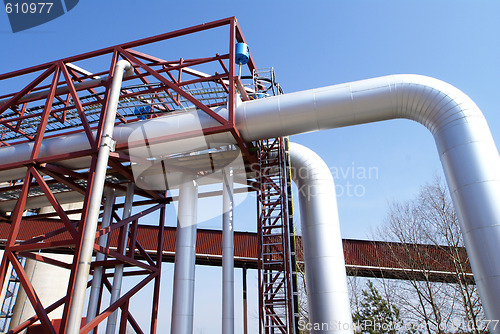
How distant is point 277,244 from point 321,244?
1.58 meters

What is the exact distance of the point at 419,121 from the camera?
9.35 meters

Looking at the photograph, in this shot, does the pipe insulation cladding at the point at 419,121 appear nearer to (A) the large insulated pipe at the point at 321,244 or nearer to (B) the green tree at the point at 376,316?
(A) the large insulated pipe at the point at 321,244

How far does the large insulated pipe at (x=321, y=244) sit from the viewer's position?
10.2 meters

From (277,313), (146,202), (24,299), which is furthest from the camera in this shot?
(24,299)

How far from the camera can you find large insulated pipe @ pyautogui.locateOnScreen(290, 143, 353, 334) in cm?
1020

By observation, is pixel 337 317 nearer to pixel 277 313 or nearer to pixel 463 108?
pixel 277 313

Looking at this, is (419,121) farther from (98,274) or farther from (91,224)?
(98,274)

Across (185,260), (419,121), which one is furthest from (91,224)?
(419,121)

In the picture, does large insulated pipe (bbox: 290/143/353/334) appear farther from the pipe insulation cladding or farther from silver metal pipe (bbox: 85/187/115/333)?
silver metal pipe (bbox: 85/187/115/333)

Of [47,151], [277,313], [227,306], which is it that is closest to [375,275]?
[277,313]

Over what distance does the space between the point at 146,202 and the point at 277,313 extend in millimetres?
6962

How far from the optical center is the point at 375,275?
22.8m

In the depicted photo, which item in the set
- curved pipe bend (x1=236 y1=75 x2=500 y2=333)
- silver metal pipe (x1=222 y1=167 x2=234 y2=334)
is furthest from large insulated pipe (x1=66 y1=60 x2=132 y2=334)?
silver metal pipe (x1=222 y1=167 x2=234 y2=334)

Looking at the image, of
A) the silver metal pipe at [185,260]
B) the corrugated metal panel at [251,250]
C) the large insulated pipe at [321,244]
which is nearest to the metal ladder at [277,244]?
the large insulated pipe at [321,244]
